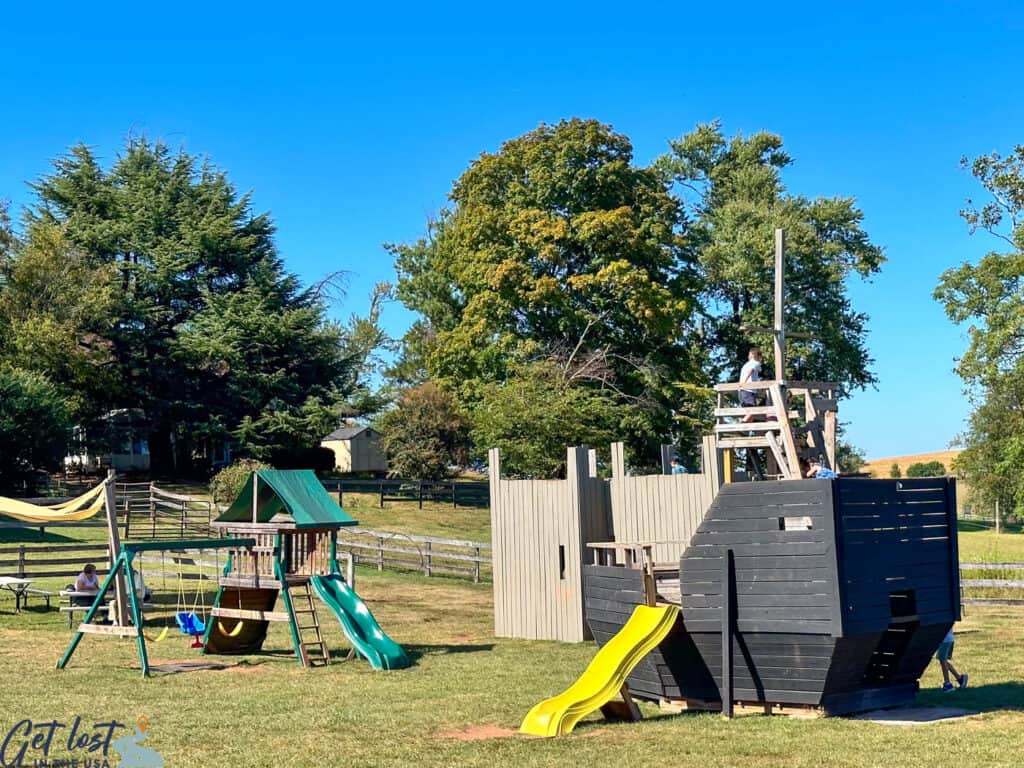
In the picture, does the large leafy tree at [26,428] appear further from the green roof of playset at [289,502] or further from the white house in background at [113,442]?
the green roof of playset at [289,502]

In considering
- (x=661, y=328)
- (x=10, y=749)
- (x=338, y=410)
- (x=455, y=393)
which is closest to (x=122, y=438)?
(x=338, y=410)

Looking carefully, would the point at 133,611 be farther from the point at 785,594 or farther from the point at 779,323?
the point at 779,323

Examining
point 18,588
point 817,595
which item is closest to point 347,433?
point 18,588

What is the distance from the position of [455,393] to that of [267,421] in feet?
28.6

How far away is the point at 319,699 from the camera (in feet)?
43.8

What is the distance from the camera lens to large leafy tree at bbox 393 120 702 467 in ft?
136

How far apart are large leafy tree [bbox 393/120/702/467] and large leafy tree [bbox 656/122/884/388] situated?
2.75 m

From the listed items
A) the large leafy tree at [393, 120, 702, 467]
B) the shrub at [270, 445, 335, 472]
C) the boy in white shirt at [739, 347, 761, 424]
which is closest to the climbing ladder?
the boy in white shirt at [739, 347, 761, 424]

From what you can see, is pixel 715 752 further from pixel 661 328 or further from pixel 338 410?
pixel 338 410

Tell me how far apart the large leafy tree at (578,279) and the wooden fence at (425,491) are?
3.25 metres

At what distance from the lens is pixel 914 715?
12.0 metres

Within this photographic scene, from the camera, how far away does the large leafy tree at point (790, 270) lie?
149ft

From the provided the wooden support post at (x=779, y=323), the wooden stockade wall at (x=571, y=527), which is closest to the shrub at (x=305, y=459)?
the wooden stockade wall at (x=571, y=527)

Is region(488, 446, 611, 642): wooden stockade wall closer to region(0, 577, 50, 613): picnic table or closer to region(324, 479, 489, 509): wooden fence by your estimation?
region(0, 577, 50, 613): picnic table
